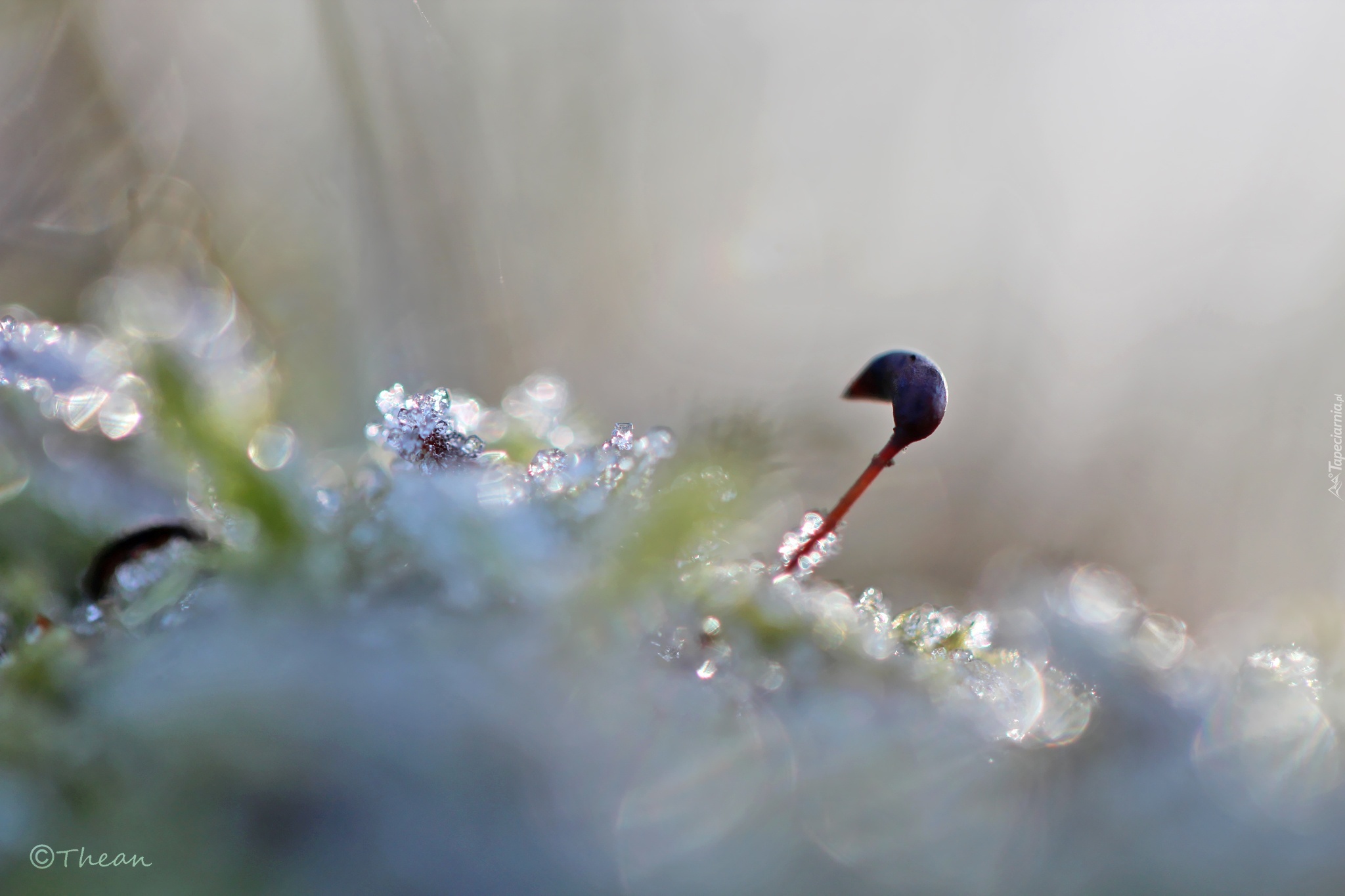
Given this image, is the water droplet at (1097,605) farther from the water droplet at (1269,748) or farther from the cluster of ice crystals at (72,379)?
the cluster of ice crystals at (72,379)

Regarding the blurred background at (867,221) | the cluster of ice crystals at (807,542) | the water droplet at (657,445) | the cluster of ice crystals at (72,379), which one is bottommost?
the cluster of ice crystals at (72,379)

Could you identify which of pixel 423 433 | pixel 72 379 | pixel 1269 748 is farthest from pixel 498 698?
pixel 1269 748

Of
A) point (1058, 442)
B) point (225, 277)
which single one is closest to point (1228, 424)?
point (1058, 442)

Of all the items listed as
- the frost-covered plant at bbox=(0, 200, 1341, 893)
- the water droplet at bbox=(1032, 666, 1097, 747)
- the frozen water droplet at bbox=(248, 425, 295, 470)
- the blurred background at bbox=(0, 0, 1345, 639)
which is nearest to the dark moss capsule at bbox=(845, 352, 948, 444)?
the frost-covered plant at bbox=(0, 200, 1341, 893)

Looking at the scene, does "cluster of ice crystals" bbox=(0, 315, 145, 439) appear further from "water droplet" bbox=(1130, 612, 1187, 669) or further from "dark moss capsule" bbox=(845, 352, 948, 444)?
"water droplet" bbox=(1130, 612, 1187, 669)

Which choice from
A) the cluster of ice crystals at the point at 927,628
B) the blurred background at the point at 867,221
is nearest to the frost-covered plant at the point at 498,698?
the cluster of ice crystals at the point at 927,628

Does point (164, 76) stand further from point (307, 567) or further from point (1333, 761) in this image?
point (1333, 761)

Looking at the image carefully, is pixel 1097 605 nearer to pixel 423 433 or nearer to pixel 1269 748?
pixel 1269 748
